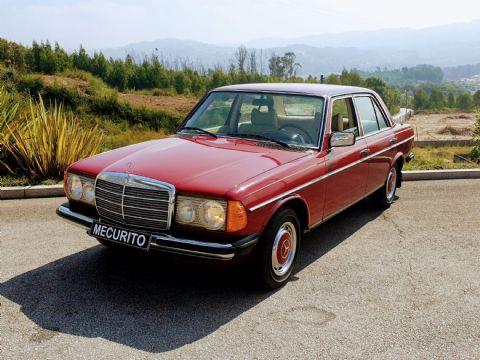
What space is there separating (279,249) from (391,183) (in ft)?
11.2

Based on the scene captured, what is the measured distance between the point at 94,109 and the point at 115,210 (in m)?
12.5

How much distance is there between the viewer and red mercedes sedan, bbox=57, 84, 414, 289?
370 centimetres

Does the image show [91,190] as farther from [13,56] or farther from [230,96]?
[13,56]

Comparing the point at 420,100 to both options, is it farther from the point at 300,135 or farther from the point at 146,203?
the point at 146,203

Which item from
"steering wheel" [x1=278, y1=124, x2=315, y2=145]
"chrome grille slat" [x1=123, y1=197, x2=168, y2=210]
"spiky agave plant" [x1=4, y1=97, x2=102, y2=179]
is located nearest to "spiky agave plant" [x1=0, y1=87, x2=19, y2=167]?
"spiky agave plant" [x1=4, y1=97, x2=102, y2=179]

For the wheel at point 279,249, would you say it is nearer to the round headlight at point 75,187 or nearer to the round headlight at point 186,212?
the round headlight at point 186,212

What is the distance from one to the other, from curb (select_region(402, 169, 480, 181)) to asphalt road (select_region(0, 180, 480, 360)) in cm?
316

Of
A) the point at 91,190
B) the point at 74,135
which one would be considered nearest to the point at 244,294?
the point at 91,190

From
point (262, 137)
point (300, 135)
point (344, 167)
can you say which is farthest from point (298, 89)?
point (344, 167)

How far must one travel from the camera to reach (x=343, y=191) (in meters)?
5.24

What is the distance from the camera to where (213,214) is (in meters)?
3.66

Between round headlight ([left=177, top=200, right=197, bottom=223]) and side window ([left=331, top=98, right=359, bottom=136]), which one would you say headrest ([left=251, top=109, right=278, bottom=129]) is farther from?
round headlight ([left=177, top=200, right=197, bottom=223])

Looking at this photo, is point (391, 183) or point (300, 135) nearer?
point (300, 135)

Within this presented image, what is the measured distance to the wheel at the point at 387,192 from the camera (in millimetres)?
6730
